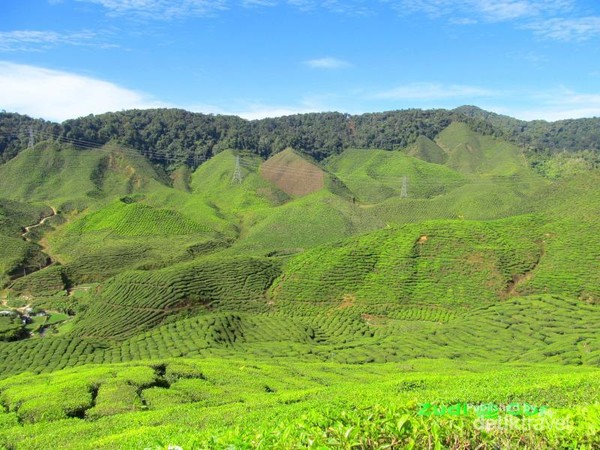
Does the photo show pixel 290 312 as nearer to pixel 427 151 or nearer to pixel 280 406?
pixel 280 406

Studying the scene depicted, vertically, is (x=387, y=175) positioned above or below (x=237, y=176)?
above

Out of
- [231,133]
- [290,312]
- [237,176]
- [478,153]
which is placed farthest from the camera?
[231,133]

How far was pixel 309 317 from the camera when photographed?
52094mm

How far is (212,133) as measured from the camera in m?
174

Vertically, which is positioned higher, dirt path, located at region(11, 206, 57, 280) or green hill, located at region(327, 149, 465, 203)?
green hill, located at region(327, 149, 465, 203)

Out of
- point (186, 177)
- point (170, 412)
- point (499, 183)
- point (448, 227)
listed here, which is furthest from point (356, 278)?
point (186, 177)

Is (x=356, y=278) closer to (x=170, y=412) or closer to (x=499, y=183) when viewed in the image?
(x=170, y=412)

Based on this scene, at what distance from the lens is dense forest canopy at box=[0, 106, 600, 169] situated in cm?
14838

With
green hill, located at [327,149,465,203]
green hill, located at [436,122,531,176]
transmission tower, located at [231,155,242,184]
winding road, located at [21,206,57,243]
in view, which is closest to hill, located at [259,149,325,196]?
transmission tower, located at [231,155,242,184]

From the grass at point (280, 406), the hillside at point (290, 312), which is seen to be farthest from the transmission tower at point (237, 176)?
the grass at point (280, 406)

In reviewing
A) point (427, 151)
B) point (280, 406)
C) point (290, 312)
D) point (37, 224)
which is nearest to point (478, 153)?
point (427, 151)

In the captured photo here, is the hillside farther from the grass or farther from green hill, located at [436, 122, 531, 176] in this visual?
green hill, located at [436, 122, 531, 176]

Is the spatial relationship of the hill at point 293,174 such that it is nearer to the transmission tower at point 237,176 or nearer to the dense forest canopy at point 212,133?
the transmission tower at point 237,176

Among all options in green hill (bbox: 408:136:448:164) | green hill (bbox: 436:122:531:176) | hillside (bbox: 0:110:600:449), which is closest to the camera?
hillside (bbox: 0:110:600:449)
